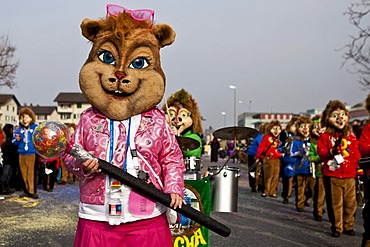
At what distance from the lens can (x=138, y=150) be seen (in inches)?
127

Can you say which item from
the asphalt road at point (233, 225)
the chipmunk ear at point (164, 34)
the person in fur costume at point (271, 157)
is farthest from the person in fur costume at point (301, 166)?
the chipmunk ear at point (164, 34)

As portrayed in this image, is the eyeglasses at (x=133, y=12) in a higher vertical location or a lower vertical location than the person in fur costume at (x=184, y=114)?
higher

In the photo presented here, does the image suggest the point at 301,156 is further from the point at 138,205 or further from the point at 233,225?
the point at 138,205

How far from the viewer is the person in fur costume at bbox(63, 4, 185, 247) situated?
3139 mm

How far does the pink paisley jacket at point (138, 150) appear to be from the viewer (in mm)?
3168

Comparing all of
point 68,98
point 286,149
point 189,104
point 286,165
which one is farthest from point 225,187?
point 68,98

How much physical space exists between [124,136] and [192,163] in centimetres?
175

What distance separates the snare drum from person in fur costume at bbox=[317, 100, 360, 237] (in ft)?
8.99

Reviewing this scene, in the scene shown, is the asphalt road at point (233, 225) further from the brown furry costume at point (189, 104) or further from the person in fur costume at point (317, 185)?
the brown furry costume at point (189, 104)

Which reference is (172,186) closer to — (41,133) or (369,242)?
(41,133)

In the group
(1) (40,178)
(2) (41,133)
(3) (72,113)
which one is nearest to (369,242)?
(2) (41,133)

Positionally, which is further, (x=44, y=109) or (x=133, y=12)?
(x=44, y=109)

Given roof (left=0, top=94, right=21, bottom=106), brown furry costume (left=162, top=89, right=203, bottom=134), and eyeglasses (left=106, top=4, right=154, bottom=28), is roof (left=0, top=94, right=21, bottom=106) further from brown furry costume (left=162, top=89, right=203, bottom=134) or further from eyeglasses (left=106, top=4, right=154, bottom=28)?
eyeglasses (left=106, top=4, right=154, bottom=28)

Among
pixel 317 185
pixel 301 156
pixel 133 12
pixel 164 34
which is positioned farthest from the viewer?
pixel 301 156
